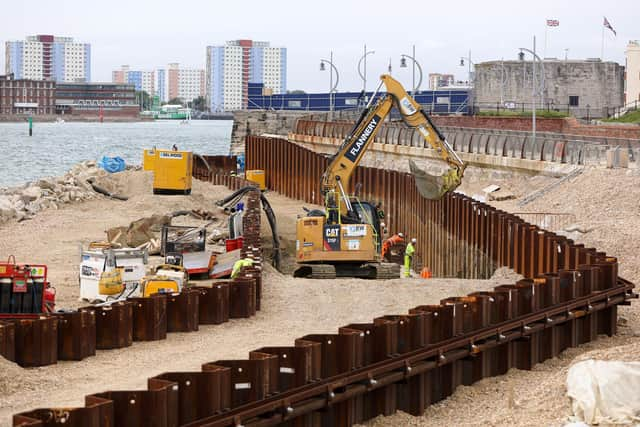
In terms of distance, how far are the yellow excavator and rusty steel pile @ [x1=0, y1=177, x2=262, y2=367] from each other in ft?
18.7

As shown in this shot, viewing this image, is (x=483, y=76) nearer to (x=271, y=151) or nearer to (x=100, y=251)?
(x=271, y=151)

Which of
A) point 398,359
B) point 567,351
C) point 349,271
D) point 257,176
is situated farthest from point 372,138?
point 257,176

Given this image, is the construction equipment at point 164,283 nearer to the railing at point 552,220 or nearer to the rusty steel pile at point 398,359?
the rusty steel pile at point 398,359

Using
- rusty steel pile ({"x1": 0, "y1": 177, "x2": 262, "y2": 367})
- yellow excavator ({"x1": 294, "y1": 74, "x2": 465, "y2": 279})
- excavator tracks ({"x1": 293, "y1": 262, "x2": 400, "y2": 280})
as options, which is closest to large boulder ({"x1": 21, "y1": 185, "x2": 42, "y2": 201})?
yellow excavator ({"x1": 294, "y1": 74, "x2": 465, "y2": 279})

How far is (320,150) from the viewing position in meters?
69.4

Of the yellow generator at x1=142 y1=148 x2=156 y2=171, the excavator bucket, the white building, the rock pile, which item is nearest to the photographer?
the excavator bucket

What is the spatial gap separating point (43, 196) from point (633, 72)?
148ft

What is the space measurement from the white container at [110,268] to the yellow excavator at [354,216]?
4.83m

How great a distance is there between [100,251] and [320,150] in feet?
154

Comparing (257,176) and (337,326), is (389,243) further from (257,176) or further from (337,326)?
(257,176)

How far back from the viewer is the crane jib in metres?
29.3

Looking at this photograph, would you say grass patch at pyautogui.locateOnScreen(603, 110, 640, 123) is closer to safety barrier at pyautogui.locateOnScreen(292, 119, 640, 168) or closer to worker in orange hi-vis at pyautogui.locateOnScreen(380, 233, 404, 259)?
safety barrier at pyautogui.locateOnScreen(292, 119, 640, 168)

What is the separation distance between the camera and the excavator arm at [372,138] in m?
29.0

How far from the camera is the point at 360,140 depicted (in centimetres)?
2961
